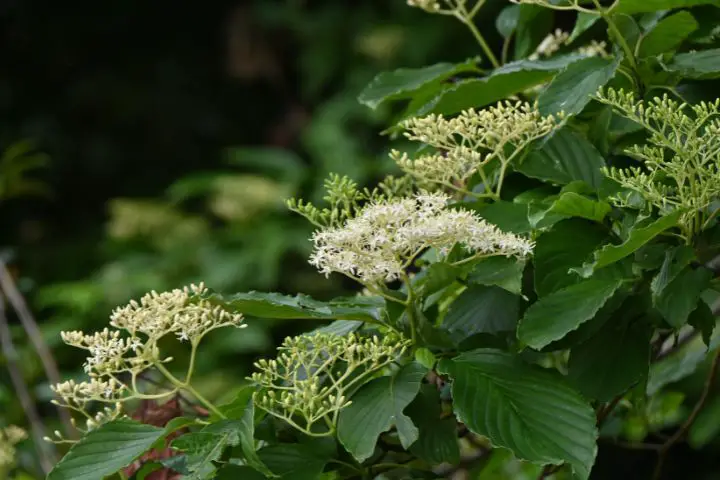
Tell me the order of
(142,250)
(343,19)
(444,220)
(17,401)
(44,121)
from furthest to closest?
(44,121), (343,19), (142,250), (17,401), (444,220)

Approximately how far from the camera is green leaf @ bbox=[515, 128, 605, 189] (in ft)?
2.54

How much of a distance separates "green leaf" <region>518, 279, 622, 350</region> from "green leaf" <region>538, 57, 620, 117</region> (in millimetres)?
148

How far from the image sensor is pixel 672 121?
26.2 inches

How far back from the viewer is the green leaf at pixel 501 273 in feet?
2.47

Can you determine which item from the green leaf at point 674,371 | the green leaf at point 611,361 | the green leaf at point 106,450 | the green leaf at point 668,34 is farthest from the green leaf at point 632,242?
the green leaf at point 674,371

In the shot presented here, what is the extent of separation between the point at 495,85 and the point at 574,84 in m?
0.07

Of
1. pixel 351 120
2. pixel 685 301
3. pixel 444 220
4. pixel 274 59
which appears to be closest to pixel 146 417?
pixel 444 220

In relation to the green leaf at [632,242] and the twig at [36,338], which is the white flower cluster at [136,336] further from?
the twig at [36,338]

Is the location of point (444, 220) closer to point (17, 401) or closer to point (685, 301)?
point (685, 301)

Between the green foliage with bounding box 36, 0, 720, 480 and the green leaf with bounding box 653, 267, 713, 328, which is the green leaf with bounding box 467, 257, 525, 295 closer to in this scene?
the green foliage with bounding box 36, 0, 720, 480

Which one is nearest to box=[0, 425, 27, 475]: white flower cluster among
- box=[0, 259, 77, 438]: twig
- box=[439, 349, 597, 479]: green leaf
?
box=[0, 259, 77, 438]: twig

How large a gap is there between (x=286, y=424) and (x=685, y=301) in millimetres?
316

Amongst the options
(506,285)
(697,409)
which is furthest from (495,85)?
(697,409)

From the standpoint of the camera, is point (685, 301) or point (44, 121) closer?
point (685, 301)
